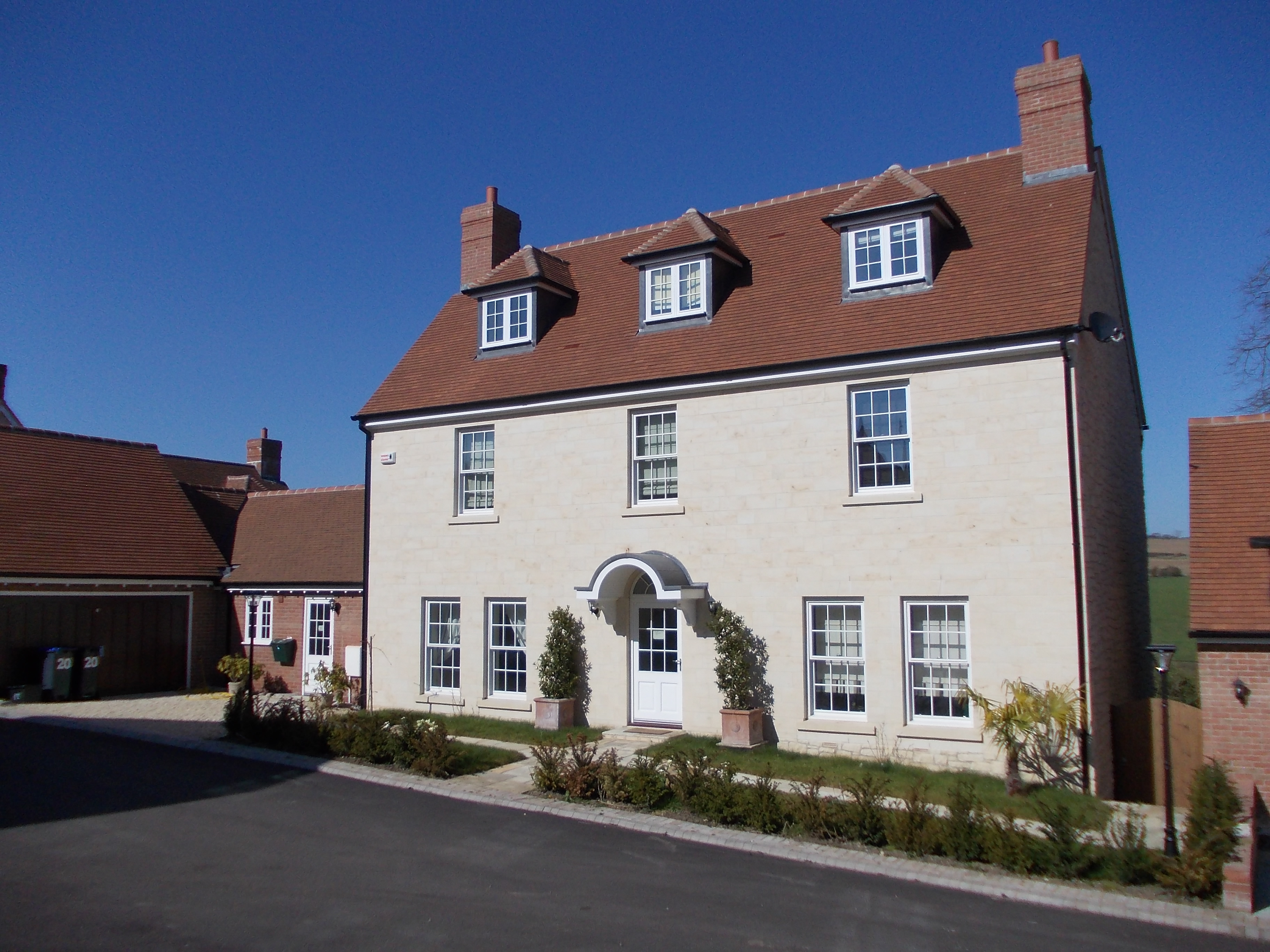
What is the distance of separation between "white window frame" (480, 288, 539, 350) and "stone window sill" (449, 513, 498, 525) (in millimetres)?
3806

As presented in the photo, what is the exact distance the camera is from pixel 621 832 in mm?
12070

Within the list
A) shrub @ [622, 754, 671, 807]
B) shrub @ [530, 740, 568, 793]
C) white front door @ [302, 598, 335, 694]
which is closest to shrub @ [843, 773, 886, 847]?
shrub @ [622, 754, 671, 807]

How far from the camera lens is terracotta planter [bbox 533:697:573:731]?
59.8ft

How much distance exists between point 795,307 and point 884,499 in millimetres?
4253

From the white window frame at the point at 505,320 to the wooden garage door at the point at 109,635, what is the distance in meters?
11.8

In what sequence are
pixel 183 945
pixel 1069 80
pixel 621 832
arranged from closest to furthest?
pixel 183 945
pixel 621 832
pixel 1069 80

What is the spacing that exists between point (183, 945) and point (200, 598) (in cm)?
2064

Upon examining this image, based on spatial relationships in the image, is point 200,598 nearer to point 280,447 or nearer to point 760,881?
point 280,447

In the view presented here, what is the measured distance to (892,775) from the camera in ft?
47.1

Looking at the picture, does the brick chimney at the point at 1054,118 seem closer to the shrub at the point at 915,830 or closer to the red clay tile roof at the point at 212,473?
the shrub at the point at 915,830

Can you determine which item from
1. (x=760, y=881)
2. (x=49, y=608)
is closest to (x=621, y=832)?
(x=760, y=881)

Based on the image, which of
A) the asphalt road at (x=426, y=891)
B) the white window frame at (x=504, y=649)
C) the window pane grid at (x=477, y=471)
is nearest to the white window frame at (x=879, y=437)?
the asphalt road at (x=426, y=891)

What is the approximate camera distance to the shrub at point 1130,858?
10.1 m

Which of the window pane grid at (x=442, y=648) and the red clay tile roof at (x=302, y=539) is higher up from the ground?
the red clay tile roof at (x=302, y=539)
